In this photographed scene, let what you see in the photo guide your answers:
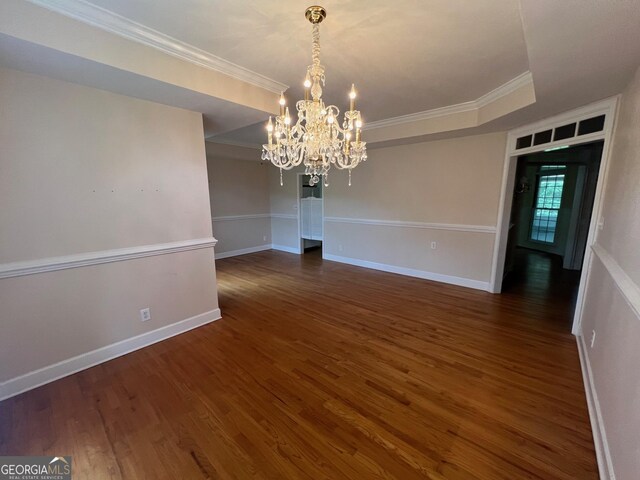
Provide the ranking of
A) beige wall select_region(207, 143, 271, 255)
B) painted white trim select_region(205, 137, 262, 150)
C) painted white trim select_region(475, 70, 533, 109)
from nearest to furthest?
painted white trim select_region(475, 70, 533, 109) < painted white trim select_region(205, 137, 262, 150) < beige wall select_region(207, 143, 271, 255)

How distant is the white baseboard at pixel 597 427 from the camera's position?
4.28 ft

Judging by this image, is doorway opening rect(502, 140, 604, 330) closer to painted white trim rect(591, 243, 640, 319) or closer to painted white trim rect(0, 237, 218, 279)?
painted white trim rect(591, 243, 640, 319)

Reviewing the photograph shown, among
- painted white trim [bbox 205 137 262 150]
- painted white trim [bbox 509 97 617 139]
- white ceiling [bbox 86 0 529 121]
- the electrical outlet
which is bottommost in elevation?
the electrical outlet

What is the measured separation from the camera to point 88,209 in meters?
2.15

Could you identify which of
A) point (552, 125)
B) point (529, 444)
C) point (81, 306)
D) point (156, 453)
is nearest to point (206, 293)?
point (81, 306)

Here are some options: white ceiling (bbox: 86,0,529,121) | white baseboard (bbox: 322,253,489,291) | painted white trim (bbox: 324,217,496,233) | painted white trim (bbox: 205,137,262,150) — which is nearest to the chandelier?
white ceiling (bbox: 86,0,529,121)

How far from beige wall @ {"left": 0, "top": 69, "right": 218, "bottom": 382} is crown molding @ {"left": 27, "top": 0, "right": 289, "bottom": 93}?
597 mm

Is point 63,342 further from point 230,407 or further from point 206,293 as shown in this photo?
point 230,407

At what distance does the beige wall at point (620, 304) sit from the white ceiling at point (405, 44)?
0.51m

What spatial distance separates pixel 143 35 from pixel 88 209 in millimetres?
1402

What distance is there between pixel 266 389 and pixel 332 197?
4197mm

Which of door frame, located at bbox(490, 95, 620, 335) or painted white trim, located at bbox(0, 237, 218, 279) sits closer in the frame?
painted white trim, located at bbox(0, 237, 218, 279)

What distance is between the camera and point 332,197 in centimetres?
558

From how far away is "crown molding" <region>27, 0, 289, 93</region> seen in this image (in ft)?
5.09
